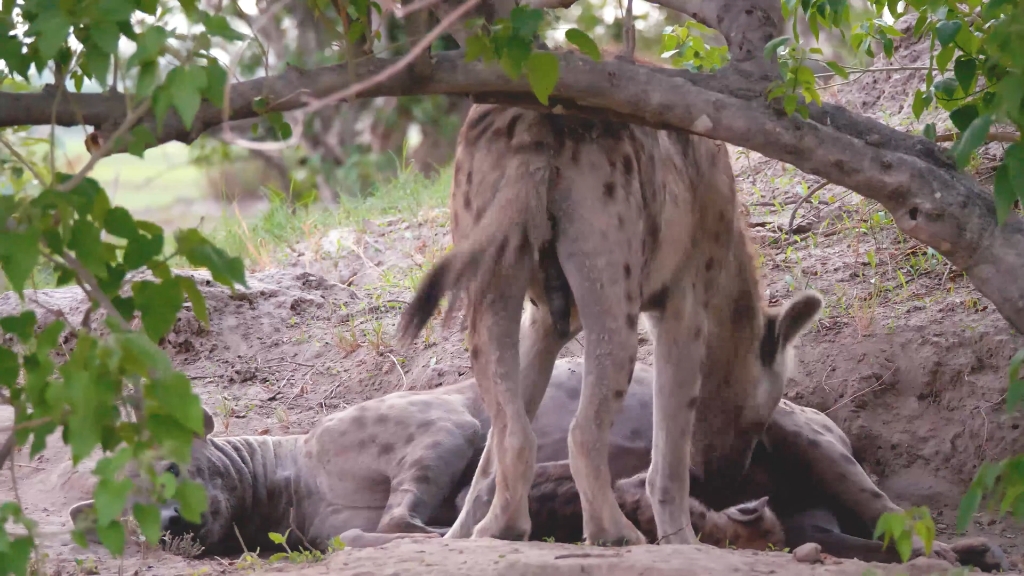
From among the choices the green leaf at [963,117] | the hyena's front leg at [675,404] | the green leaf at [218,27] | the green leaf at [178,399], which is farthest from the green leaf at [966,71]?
the green leaf at [178,399]

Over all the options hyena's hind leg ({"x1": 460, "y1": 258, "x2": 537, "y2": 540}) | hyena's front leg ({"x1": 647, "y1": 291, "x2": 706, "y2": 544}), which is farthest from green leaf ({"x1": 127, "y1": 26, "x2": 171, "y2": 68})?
hyena's front leg ({"x1": 647, "y1": 291, "x2": 706, "y2": 544})

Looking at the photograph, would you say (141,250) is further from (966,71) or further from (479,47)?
(966,71)

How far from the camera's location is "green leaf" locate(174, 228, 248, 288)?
80.0 inches

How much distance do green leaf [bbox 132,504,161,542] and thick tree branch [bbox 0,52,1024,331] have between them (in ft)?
5.07

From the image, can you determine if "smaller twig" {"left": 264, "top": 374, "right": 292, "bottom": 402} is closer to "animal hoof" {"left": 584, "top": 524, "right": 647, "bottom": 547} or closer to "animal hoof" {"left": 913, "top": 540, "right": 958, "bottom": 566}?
A: "animal hoof" {"left": 584, "top": 524, "right": 647, "bottom": 547}

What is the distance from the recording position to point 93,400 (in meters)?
1.83

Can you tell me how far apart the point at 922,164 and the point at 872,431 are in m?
2.14

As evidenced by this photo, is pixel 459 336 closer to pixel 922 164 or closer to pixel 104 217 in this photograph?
pixel 922 164

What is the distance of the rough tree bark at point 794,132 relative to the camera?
10.6 ft

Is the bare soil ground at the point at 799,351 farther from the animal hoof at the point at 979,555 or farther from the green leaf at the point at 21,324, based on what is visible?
the green leaf at the point at 21,324

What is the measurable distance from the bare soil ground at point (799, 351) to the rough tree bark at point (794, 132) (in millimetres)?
1087

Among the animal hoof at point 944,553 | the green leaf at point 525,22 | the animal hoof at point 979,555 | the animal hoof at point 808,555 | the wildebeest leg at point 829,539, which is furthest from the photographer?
the wildebeest leg at point 829,539

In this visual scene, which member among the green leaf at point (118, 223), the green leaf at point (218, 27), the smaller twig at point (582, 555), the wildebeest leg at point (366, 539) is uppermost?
the green leaf at point (218, 27)

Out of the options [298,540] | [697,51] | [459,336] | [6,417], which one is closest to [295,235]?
[459,336]
